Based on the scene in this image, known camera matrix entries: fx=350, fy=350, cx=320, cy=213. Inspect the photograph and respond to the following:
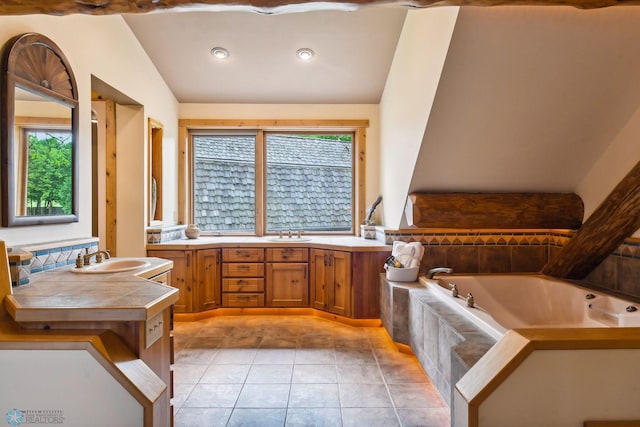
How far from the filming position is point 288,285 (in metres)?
3.70

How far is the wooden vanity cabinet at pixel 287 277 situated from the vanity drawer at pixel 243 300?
93 millimetres

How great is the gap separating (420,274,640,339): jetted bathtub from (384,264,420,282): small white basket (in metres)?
0.08

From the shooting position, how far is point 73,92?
2.25 m

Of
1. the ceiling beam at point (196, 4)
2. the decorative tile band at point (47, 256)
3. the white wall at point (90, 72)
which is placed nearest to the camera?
the ceiling beam at point (196, 4)

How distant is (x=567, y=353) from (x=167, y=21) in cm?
354

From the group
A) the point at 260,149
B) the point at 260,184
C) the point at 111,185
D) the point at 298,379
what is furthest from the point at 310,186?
the point at 298,379

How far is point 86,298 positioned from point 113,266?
96 centimetres

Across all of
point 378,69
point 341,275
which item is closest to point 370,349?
point 341,275

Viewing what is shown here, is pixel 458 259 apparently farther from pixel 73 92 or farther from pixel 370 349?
pixel 73 92

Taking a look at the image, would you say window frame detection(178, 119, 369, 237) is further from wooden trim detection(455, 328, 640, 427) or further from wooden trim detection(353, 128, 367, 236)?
wooden trim detection(455, 328, 640, 427)

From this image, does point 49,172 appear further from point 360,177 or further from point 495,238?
point 495,238

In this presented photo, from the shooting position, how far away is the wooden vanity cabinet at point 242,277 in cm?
368

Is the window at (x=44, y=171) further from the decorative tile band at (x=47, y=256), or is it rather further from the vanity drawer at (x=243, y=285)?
the vanity drawer at (x=243, y=285)

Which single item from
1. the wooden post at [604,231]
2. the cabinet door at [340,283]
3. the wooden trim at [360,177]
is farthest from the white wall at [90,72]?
the wooden post at [604,231]
